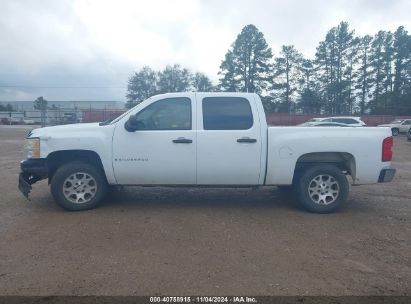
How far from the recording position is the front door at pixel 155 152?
19.5ft

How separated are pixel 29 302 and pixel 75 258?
0.95 meters

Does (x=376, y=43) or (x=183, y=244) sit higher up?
(x=376, y=43)

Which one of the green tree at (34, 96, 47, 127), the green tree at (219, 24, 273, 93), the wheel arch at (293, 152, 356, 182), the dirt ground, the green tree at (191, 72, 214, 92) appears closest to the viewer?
the dirt ground

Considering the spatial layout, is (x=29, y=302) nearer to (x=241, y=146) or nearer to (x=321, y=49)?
(x=241, y=146)

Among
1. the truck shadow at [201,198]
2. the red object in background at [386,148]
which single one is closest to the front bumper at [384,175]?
the red object in background at [386,148]

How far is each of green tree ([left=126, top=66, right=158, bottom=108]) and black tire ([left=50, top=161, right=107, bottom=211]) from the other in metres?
66.3

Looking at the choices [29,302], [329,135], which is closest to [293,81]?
[329,135]

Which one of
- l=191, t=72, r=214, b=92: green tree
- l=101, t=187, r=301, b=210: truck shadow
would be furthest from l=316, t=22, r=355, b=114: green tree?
l=101, t=187, r=301, b=210: truck shadow

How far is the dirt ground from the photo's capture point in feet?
11.8

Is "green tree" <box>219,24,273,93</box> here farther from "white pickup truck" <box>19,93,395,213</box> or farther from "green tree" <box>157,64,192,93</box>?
"white pickup truck" <box>19,93,395,213</box>

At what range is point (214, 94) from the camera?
629 centimetres

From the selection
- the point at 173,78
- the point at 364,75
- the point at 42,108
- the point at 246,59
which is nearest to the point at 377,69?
the point at 364,75

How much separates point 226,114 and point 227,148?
582 mm

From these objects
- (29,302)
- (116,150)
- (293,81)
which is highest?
(293,81)
